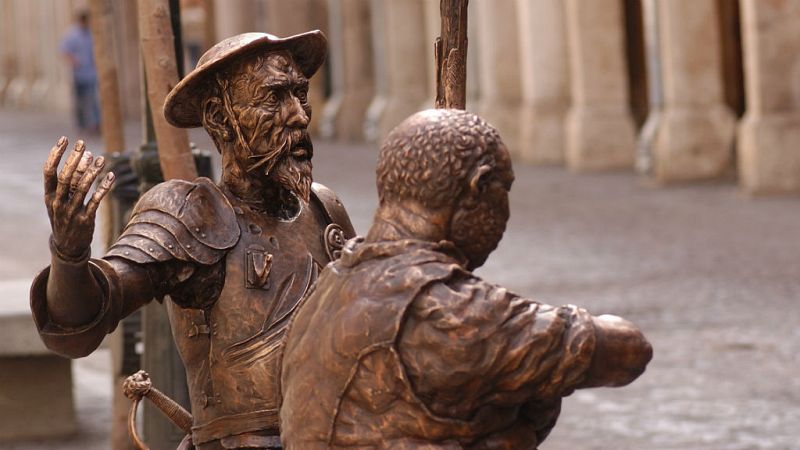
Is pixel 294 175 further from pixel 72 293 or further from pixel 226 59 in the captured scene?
pixel 72 293

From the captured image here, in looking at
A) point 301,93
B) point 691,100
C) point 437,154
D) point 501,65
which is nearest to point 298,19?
point 501,65

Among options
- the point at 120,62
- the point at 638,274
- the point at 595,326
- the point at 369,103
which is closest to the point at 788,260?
the point at 638,274

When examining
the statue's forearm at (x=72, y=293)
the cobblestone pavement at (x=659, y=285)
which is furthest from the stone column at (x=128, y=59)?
the statue's forearm at (x=72, y=293)

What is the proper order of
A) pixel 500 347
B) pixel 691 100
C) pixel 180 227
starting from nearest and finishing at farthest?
pixel 500 347 < pixel 180 227 < pixel 691 100

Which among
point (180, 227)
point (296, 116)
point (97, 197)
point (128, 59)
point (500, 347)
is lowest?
point (128, 59)

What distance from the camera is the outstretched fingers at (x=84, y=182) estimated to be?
3852 millimetres

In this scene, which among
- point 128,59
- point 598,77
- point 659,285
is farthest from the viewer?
point 128,59

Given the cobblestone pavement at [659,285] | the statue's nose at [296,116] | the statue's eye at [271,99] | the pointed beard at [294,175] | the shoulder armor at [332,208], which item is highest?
the statue's eye at [271,99]

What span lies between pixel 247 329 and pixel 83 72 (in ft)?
78.5

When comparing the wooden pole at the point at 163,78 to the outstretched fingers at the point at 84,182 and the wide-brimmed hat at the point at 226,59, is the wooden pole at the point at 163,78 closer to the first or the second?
the wide-brimmed hat at the point at 226,59

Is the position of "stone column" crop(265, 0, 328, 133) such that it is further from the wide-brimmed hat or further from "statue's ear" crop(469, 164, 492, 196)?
"statue's ear" crop(469, 164, 492, 196)

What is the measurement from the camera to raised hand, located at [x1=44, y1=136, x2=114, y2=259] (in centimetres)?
384

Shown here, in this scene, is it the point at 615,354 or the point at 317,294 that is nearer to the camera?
the point at 615,354

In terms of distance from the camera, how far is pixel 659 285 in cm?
1194
